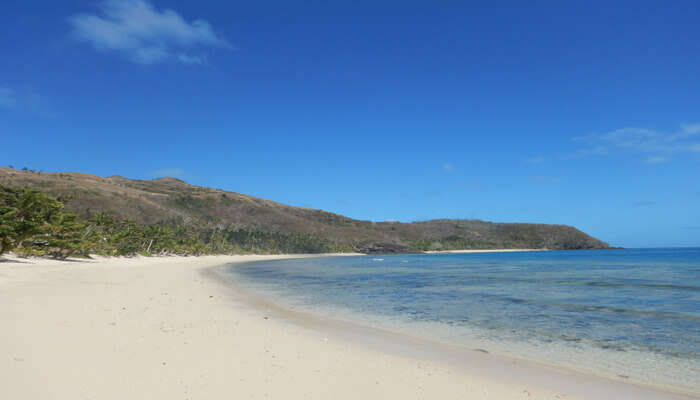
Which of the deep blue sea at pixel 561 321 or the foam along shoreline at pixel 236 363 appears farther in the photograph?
the deep blue sea at pixel 561 321

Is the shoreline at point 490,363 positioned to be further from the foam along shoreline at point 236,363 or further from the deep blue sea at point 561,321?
the deep blue sea at point 561,321

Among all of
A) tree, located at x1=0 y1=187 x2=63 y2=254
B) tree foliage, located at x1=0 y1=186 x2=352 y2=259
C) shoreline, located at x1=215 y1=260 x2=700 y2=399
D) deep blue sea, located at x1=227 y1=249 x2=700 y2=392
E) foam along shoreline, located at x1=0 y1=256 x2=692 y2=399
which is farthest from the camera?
tree foliage, located at x1=0 y1=186 x2=352 y2=259

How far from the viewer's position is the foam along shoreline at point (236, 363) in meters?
6.31

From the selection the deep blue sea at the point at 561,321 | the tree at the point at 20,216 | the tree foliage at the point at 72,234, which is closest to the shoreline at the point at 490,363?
the deep blue sea at the point at 561,321

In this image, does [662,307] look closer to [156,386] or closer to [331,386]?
[331,386]

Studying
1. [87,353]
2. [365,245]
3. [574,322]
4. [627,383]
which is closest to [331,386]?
[87,353]

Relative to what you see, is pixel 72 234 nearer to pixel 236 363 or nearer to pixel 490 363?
pixel 236 363

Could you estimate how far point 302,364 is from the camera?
8102 millimetres

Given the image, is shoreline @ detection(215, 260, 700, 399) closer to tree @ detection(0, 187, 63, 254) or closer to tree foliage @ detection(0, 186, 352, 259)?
tree @ detection(0, 187, 63, 254)

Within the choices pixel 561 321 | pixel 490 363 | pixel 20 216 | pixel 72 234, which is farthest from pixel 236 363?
pixel 72 234

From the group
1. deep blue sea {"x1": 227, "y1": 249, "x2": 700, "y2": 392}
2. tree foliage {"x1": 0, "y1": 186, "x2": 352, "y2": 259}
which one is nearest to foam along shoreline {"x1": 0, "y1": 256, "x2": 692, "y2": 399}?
deep blue sea {"x1": 227, "y1": 249, "x2": 700, "y2": 392}

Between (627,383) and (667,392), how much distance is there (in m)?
0.62

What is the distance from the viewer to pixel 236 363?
310 inches

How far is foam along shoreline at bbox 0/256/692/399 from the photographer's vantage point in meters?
6.31
